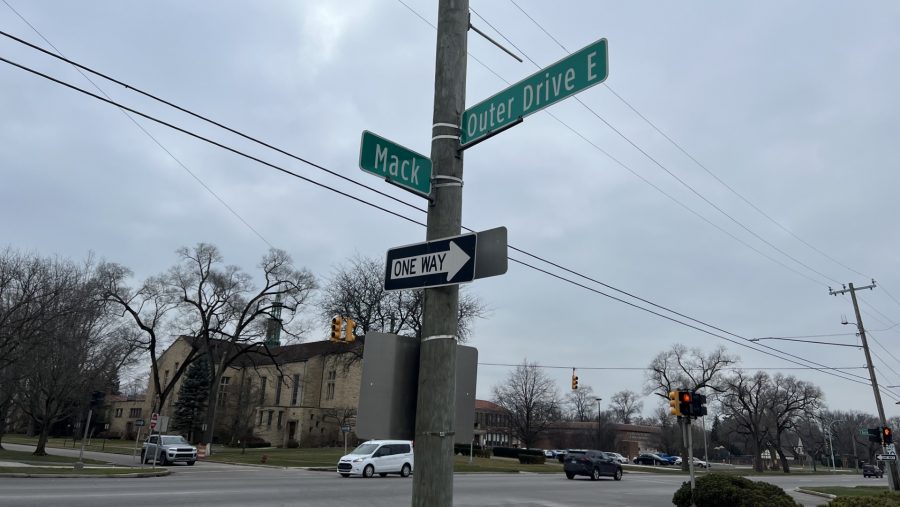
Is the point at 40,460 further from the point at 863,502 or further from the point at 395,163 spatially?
the point at 395,163

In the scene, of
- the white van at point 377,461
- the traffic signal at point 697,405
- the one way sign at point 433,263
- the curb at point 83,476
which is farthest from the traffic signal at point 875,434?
the one way sign at point 433,263

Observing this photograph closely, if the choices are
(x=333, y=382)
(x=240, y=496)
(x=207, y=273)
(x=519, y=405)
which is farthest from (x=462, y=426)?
(x=519, y=405)

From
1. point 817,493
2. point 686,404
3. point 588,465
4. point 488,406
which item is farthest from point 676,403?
point 488,406

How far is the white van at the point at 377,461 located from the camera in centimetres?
2739

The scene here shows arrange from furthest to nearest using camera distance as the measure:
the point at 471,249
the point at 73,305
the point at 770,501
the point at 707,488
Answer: the point at 73,305 → the point at 707,488 → the point at 770,501 → the point at 471,249

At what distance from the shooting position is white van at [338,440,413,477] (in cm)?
2739

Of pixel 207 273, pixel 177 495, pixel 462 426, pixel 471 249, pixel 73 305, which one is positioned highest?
pixel 207 273

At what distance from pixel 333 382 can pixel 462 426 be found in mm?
69329

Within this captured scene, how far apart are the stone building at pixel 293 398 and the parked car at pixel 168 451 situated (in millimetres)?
24083

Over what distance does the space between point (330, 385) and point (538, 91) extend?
230 feet

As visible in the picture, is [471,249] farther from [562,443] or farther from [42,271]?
[562,443]

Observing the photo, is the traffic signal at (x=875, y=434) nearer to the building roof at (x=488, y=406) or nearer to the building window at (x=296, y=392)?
the building window at (x=296, y=392)

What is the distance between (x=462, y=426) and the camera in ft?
12.9

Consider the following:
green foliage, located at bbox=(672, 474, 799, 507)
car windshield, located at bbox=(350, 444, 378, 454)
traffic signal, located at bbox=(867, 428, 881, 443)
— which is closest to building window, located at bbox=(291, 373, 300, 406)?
car windshield, located at bbox=(350, 444, 378, 454)
